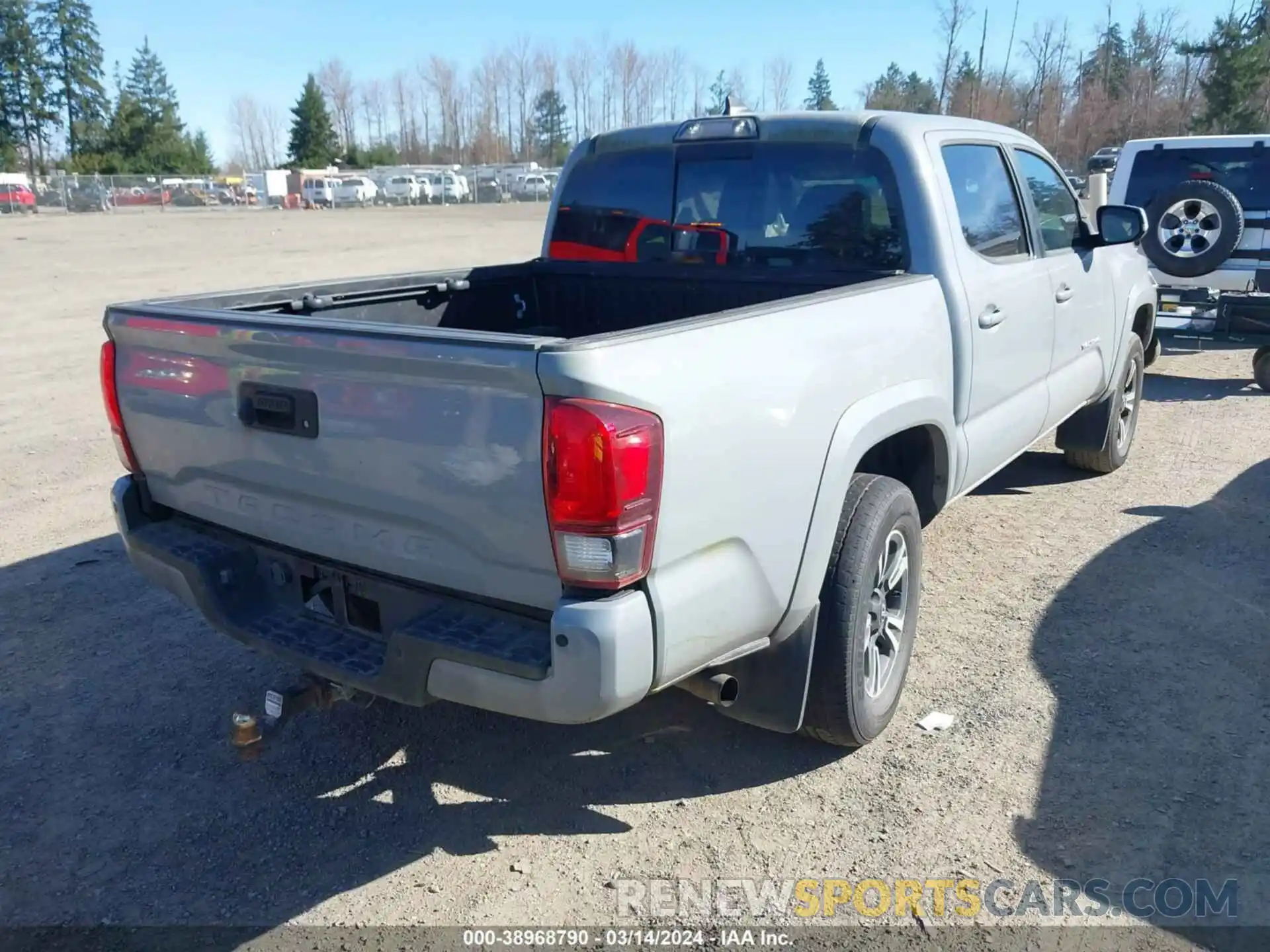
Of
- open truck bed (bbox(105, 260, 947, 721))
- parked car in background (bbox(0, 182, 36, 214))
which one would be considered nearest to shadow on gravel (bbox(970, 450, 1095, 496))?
open truck bed (bbox(105, 260, 947, 721))

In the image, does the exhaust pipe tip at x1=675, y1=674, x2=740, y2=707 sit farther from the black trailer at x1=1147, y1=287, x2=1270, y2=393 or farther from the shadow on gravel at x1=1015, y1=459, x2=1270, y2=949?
the black trailer at x1=1147, y1=287, x2=1270, y2=393

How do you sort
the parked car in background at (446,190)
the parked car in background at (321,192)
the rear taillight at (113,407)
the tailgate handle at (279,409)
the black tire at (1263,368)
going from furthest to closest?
the parked car in background at (446,190)
the parked car in background at (321,192)
the black tire at (1263,368)
the rear taillight at (113,407)
the tailgate handle at (279,409)

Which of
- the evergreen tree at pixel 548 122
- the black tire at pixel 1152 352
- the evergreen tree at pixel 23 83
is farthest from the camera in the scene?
the evergreen tree at pixel 548 122

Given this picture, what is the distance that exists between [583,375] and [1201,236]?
8.27 meters

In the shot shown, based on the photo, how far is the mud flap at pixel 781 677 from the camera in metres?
3.03

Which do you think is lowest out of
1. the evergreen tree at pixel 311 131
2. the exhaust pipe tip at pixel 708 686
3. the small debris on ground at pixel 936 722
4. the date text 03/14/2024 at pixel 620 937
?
the date text 03/14/2024 at pixel 620 937

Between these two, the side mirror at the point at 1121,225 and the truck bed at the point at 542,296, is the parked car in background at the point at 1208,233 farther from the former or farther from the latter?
the truck bed at the point at 542,296

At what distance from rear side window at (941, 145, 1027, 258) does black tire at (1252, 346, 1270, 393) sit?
5.40 m

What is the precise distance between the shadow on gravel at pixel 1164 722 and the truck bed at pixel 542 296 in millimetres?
1776

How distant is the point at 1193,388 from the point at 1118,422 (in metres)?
3.39

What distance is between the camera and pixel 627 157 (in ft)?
15.6

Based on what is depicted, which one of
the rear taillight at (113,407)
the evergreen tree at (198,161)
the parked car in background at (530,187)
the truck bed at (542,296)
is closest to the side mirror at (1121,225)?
the truck bed at (542,296)

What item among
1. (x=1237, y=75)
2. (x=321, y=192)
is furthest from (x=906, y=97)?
(x=321, y=192)

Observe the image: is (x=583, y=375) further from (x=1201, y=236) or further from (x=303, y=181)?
(x=303, y=181)
